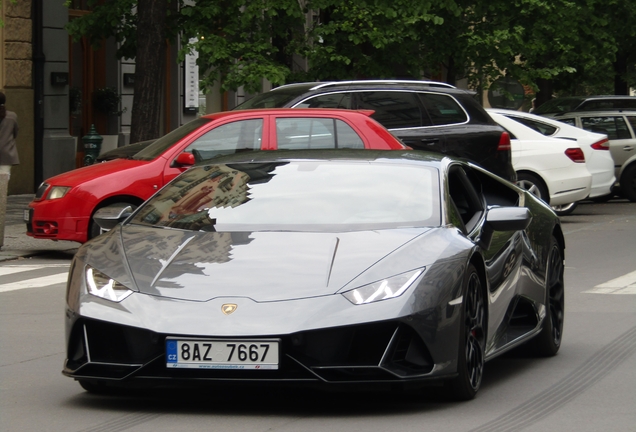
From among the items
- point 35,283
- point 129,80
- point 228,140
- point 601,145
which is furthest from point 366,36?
point 35,283

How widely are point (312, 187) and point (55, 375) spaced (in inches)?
72.4

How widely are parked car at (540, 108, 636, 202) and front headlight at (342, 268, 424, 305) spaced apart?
775 inches

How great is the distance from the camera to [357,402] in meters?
6.52

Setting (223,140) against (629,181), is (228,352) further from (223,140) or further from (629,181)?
(629,181)

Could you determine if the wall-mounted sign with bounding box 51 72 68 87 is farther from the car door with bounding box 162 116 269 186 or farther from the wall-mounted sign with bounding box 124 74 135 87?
the car door with bounding box 162 116 269 186

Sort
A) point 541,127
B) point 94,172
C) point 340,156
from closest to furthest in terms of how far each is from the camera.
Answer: point 340,156 → point 94,172 → point 541,127

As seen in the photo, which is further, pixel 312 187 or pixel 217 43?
pixel 217 43

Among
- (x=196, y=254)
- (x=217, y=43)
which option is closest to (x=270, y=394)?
(x=196, y=254)

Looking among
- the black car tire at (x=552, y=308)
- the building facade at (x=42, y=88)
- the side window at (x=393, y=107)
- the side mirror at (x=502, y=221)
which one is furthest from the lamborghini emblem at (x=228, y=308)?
the building facade at (x=42, y=88)

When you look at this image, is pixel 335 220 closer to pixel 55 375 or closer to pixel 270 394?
pixel 270 394

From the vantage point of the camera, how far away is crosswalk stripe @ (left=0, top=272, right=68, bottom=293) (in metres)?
12.5

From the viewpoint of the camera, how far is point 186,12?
22203mm

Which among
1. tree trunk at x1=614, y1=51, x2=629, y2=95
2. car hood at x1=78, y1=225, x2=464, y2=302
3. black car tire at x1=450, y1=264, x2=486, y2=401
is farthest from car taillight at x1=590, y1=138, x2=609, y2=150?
tree trunk at x1=614, y1=51, x2=629, y2=95

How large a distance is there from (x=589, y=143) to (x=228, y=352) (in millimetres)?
16773
